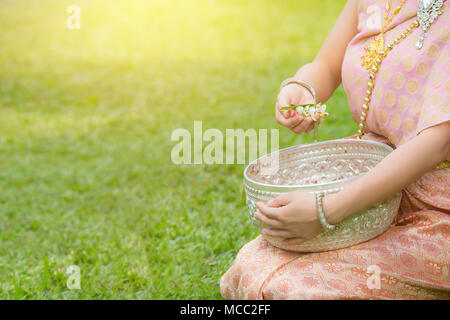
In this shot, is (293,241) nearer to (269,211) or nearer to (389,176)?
(269,211)

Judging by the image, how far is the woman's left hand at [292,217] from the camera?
1.21 m

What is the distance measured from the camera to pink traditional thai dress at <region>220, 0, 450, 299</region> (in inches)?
48.6

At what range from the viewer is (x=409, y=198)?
1.38 m

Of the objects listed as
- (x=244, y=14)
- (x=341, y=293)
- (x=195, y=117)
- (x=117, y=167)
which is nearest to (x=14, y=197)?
(x=117, y=167)

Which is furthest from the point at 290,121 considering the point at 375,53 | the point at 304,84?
the point at 375,53

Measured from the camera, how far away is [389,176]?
121 cm

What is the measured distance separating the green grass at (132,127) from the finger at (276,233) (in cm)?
90

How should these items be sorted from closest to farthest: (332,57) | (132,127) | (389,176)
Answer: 1. (389,176)
2. (332,57)
3. (132,127)

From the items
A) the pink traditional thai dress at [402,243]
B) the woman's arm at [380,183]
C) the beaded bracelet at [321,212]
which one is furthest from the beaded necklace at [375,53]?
the beaded bracelet at [321,212]

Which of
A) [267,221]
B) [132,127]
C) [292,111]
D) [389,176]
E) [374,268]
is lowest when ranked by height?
[132,127]

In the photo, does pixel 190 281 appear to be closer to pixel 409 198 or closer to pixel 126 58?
pixel 409 198

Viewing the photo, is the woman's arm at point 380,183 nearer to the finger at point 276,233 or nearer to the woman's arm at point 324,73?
the finger at point 276,233

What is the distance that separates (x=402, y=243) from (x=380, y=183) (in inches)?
7.3

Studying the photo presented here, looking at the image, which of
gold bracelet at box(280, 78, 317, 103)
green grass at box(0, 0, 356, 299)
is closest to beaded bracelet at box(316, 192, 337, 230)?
gold bracelet at box(280, 78, 317, 103)
